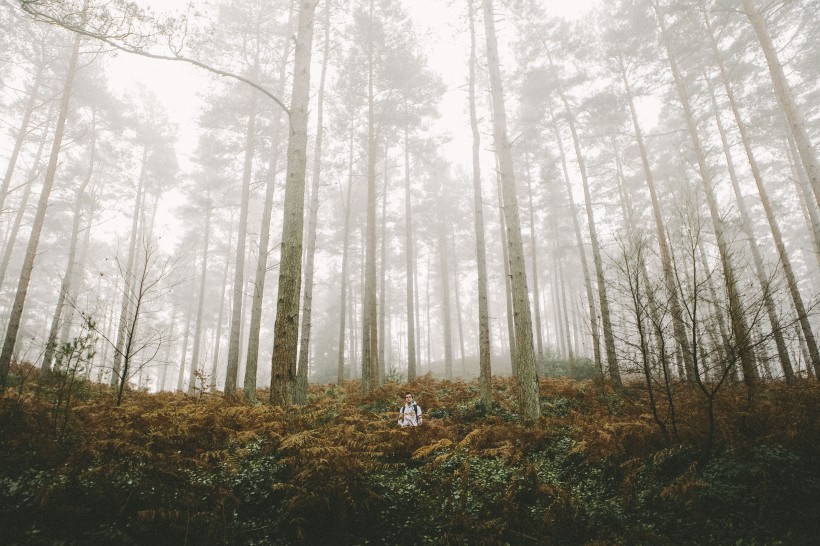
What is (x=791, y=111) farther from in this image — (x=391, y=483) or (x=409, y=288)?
(x=409, y=288)

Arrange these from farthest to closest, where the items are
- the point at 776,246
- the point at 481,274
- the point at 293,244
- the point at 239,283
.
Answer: the point at 239,283
the point at 776,246
the point at 481,274
the point at 293,244

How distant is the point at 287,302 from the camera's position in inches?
266

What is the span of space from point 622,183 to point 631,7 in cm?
852

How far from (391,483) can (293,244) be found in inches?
180

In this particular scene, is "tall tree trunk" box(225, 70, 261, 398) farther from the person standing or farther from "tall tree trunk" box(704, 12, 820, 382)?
"tall tree trunk" box(704, 12, 820, 382)

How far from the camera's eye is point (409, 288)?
690 inches

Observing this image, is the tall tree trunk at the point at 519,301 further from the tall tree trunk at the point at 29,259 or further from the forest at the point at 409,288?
the tall tree trunk at the point at 29,259

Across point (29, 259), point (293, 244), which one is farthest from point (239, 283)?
point (293, 244)

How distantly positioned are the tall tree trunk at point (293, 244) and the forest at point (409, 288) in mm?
A: 61

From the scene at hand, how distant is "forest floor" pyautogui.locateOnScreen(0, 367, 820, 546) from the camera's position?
11.2 feet

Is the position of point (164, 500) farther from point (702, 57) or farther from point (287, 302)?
point (702, 57)

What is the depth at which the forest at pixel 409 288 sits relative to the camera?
3.82 metres

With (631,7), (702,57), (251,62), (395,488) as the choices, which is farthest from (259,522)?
(702,57)

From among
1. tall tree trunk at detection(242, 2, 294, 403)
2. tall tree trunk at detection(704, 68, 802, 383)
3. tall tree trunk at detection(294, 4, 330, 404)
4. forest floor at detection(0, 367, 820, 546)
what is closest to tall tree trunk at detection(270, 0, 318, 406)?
forest floor at detection(0, 367, 820, 546)
